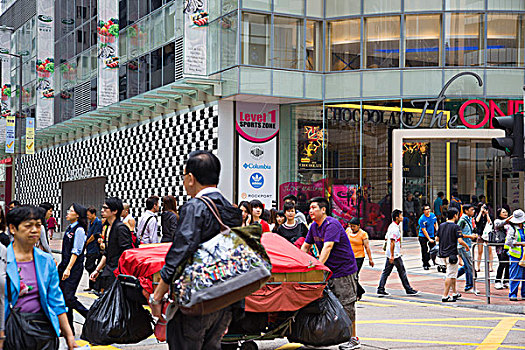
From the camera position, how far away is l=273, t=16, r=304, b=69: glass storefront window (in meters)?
26.3

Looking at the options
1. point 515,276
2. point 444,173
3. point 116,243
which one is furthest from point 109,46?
point 116,243

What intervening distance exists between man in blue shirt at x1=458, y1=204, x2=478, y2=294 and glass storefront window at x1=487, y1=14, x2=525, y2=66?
11.5 meters

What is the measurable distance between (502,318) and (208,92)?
1685 centimetres

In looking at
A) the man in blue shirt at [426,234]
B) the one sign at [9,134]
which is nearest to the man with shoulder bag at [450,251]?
the man in blue shirt at [426,234]

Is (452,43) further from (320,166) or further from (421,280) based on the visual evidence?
(421,280)

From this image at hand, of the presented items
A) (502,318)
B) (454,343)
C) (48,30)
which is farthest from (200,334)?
(48,30)

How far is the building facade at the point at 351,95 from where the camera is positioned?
25875mm

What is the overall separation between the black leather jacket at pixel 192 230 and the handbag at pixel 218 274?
0.04 meters

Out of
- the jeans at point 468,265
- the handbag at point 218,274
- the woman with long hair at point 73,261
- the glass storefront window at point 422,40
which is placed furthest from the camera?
the glass storefront window at point 422,40

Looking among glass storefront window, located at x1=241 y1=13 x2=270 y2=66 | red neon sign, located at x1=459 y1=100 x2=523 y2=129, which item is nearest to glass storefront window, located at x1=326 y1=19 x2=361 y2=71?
glass storefront window, located at x1=241 y1=13 x2=270 y2=66

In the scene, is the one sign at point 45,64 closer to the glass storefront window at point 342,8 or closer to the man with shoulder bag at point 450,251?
the glass storefront window at point 342,8

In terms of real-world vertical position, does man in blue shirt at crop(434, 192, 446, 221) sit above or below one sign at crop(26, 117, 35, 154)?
below

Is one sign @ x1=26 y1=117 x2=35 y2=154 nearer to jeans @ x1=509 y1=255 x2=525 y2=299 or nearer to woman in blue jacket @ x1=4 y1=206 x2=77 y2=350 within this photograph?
jeans @ x1=509 y1=255 x2=525 y2=299

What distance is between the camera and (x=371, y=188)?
26.2 m
